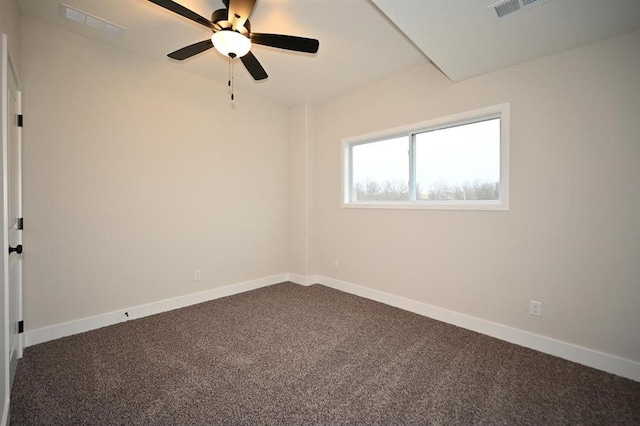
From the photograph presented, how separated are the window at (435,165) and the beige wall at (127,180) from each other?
148cm

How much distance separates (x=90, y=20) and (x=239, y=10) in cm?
154

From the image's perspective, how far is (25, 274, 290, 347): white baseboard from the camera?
8.27 feet

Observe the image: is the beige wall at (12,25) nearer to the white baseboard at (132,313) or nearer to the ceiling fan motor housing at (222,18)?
the ceiling fan motor housing at (222,18)

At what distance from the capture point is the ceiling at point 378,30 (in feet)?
6.24

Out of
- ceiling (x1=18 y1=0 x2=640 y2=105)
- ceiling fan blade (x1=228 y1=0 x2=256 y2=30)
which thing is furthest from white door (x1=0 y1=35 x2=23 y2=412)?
ceiling fan blade (x1=228 y1=0 x2=256 y2=30)

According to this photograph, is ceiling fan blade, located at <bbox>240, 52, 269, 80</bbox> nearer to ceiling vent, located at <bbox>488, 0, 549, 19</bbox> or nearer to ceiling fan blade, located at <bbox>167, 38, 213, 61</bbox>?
ceiling fan blade, located at <bbox>167, 38, 213, 61</bbox>

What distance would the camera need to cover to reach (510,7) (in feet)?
6.04

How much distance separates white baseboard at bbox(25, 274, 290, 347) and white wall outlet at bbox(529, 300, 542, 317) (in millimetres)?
3169

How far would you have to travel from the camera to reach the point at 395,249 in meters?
3.49

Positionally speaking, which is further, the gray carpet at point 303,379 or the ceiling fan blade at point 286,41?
the ceiling fan blade at point 286,41

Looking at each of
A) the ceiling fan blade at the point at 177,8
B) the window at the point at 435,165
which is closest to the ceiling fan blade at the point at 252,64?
the ceiling fan blade at the point at 177,8

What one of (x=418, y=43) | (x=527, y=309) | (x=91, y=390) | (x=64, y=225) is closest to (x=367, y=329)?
(x=527, y=309)

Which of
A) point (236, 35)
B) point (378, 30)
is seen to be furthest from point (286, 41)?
point (378, 30)

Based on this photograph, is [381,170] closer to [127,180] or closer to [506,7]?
[506,7]
